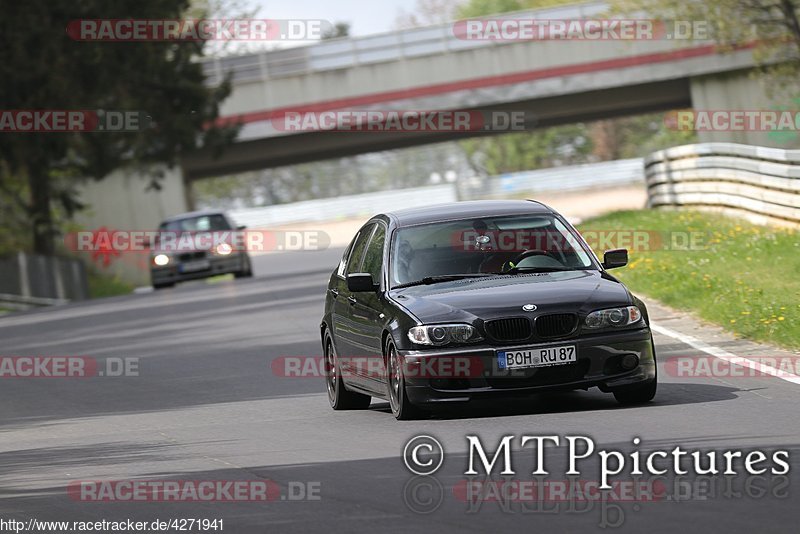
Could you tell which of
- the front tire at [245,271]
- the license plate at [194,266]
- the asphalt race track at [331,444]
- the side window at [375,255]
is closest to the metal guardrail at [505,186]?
the front tire at [245,271]

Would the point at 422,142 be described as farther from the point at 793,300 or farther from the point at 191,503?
the point at 191,503

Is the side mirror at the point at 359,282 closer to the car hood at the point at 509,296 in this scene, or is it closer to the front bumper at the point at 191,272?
the car hood at the point at 509,296

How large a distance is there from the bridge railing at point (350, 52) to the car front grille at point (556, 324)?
4474 cm

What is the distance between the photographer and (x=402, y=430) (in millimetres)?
11141

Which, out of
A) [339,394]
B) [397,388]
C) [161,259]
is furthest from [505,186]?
[397,388]

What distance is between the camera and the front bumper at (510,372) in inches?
435

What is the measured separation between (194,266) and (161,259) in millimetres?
797

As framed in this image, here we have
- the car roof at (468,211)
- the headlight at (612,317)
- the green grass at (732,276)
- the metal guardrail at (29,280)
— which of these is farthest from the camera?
the metal guardrail at (29,280)

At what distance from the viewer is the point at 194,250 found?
36719 millimetres

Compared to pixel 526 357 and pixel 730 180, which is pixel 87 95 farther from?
pixel 526 357

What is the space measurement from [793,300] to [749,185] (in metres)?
12.8

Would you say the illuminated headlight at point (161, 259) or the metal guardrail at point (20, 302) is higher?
the illuminated headlight at point (161, 259)

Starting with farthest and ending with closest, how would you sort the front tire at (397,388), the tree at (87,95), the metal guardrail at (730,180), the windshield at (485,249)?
the tree at (87,95)
the metal guardrail at (730,180)
the windshield at (485,249)
the front tire at (397,388)

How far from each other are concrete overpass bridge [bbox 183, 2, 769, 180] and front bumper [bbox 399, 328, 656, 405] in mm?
43934
